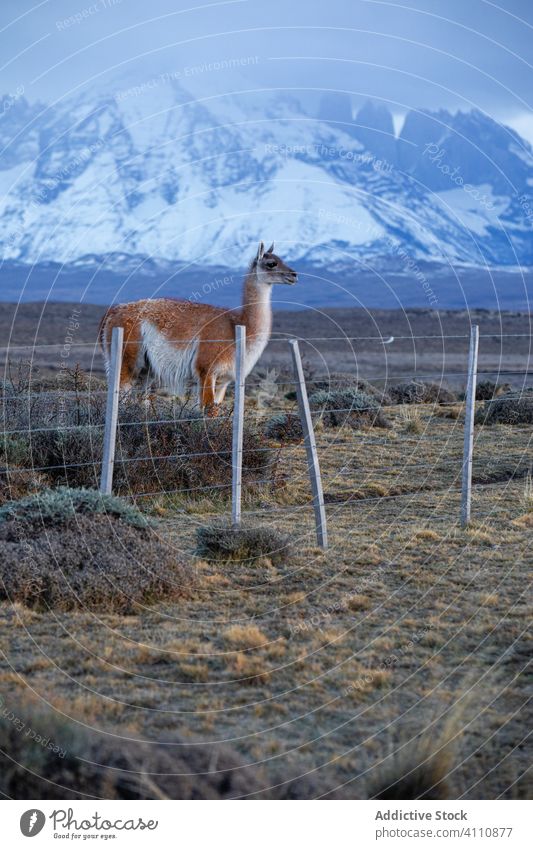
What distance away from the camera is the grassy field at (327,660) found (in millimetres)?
4516

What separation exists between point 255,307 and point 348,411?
14.1ft

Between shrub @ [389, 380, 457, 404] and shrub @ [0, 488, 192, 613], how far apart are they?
456 inches

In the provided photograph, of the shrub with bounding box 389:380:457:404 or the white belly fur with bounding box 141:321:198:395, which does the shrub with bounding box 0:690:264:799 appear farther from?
the shrub with bounding box 389:380:457:404

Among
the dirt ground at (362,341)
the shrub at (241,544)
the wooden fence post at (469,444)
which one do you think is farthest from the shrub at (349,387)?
the shrub at (241,544)

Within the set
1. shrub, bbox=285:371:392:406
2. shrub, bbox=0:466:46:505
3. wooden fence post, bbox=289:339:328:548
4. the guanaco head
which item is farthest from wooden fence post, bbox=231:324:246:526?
shrub, bbox=285:371:392:406

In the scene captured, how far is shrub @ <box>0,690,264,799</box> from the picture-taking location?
4.02 metres

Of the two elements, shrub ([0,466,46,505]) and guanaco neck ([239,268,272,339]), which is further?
guanaco neck ([239,268,272,339])

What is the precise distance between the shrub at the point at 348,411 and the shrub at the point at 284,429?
1.01 metres

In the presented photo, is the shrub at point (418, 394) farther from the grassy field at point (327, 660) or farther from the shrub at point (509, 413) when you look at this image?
the grassy field at point (327, 660)

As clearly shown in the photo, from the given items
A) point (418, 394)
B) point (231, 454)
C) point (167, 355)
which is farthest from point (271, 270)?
point (418, 394)

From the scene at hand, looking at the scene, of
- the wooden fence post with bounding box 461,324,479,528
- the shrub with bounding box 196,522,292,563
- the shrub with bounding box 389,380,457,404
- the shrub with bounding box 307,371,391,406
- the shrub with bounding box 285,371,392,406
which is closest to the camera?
the shrub with bounding box 196,522,292,563

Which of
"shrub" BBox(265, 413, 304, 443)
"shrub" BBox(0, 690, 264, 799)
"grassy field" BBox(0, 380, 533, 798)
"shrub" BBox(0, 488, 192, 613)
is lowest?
"shrub" BBox(0, 690, 264, 799)

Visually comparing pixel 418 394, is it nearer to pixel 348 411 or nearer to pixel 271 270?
pixel 348 411

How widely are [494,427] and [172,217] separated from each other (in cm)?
11714
